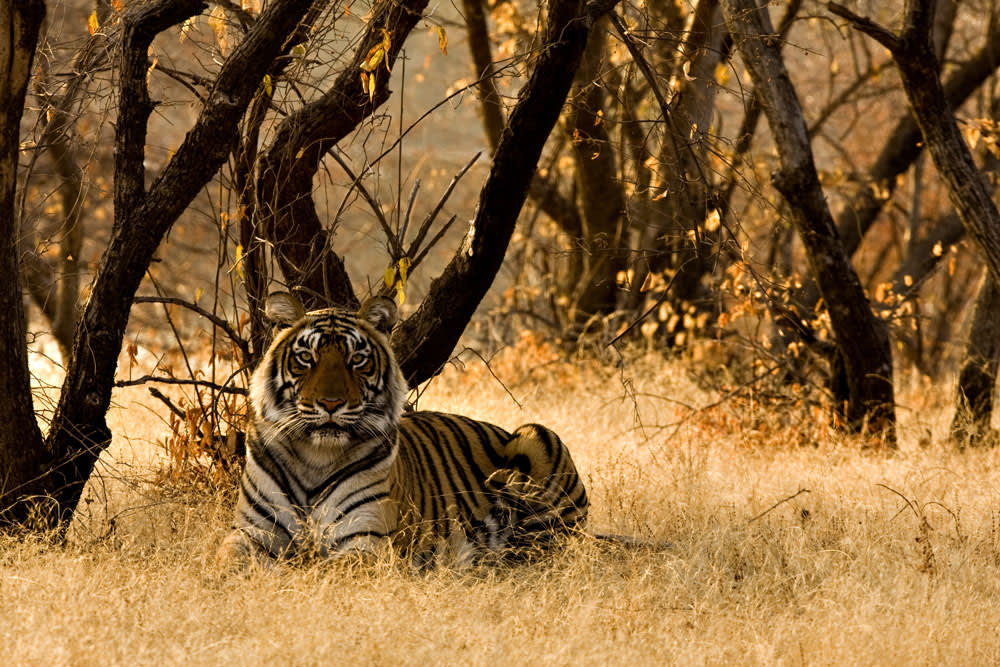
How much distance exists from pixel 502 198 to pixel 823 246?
299cm

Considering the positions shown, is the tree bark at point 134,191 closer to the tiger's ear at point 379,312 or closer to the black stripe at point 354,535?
the tiger's ear at point 379,312

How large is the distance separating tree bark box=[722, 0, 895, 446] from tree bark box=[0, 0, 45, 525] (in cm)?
413

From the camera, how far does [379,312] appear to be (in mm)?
5121

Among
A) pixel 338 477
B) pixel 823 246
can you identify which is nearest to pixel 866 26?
pixel 823 246

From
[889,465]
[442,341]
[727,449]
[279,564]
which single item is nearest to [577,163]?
[727,449]

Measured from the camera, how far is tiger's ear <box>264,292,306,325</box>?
502cm

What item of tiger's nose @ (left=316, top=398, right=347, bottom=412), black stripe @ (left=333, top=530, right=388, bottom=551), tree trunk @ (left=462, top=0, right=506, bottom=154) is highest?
tree trunk @ (left=462, top=0, right=506, bottom=154)

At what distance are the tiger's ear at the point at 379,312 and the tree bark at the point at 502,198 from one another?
592mm

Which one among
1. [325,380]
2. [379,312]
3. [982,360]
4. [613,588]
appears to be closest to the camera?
[613,588]

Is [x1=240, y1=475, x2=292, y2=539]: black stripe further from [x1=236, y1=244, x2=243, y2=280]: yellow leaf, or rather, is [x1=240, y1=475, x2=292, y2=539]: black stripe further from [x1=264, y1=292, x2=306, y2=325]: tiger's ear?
[x1=236, y1=244, x2=243, y2=280]: yellow leaf

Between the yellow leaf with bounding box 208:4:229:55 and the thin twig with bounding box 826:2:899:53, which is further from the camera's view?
the thin twig with bounding box 826:2:899:53

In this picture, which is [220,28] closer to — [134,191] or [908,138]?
[134,191]

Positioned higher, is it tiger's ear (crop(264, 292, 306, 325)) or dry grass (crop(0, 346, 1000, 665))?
tiger's ear (crop(264, 292, 306, 325))

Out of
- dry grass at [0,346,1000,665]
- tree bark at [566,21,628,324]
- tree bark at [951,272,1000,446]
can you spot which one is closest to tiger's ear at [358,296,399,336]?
dry grass at [0,346,1000,665]
